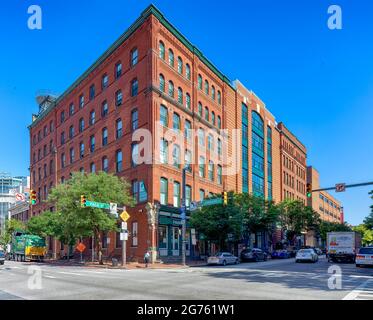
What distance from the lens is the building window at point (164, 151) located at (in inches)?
1641

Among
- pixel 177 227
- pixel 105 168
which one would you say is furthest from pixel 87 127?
pixel 177 227

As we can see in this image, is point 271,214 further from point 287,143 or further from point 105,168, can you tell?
point 287,143

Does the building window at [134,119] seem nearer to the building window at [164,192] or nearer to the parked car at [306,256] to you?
the building window at [164,192]

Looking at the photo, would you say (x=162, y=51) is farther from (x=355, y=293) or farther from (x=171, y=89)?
(x=355, y=293)

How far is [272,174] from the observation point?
240ft

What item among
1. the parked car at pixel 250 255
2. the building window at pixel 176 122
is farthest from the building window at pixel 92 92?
the parked car at pixel 250 255

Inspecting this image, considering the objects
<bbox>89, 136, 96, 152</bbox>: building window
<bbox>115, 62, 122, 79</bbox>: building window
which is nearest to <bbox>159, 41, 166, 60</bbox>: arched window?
<bbox>115, 62, 122, 79</bbox>: building window

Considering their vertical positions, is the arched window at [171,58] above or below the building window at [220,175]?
above

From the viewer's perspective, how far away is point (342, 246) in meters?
40.4

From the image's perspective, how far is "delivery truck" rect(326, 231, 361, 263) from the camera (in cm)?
3988

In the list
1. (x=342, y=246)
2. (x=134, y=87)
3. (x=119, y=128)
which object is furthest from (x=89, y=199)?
(x=342, y=246)

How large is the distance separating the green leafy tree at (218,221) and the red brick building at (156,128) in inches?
66.8
